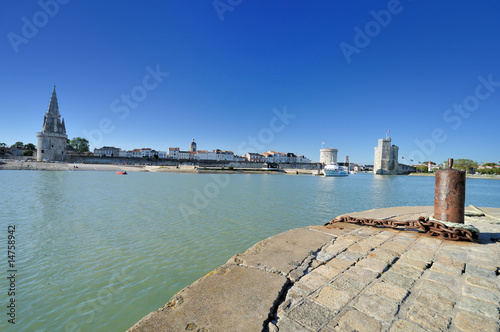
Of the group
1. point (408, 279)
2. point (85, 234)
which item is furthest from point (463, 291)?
point (85, 234)

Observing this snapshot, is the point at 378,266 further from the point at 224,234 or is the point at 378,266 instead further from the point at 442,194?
the point at 224,234

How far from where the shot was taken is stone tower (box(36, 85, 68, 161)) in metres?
60.5

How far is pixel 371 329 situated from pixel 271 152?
124398 millimetres

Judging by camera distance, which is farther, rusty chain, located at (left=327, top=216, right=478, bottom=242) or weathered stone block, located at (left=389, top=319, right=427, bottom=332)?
rusty chain, located at (left=327, top=216, right=478, bottom=242)

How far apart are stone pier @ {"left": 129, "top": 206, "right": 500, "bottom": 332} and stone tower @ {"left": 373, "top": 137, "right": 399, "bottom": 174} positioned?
331ft

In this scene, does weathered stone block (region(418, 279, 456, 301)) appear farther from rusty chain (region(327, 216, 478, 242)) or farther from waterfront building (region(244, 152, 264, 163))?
waterfront building (region(244, 152, 264, 163))

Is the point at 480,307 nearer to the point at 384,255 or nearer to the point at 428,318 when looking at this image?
the point at 428,318

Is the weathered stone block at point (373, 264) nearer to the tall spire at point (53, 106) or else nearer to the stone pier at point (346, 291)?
the stone pier at point (346, 291)

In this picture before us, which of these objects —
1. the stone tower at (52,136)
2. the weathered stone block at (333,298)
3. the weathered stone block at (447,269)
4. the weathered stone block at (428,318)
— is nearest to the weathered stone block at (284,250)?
the weathered stone block at (333,298)

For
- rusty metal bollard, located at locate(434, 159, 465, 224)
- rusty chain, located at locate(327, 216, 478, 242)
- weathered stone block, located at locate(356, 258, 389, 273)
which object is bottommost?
weathered stone block, located at locate(356, 258, 389, 273)

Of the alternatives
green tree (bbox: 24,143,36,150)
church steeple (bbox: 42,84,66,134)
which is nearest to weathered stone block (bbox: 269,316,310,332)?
church steeple (bbox: 42,84,66,134)

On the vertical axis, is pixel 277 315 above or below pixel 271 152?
below

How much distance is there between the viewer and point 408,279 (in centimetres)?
268

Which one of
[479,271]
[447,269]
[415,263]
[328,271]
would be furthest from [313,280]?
[479,271]
